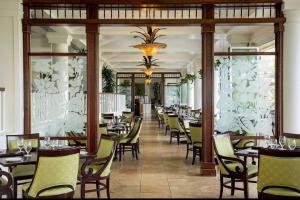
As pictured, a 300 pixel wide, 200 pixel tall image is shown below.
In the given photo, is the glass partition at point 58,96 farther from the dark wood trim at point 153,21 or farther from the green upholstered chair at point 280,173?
the green upholstered chair at point 280,173

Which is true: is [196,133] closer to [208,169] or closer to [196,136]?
[196,136]

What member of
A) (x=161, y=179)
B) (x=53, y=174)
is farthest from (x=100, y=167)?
(x=161, y=179)

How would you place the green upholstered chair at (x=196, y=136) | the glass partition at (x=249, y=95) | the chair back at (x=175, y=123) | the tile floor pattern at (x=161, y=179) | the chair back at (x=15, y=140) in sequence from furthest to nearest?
1. the chair back at (x=175, y=123)
2. the green upholstered chair at (x=196, y=136)
3. the glass partition at (x=249, y=95)
4. the tile floor pattern at (x=161, y=179)
5. the chair back at (x=15, y=140)

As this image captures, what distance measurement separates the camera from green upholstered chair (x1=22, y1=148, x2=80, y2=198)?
3824 mm

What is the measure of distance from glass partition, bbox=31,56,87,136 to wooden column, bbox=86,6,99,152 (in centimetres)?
17

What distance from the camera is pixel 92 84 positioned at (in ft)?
22.3

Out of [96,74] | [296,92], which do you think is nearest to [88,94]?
[96,74]

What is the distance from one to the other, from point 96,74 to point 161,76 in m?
22.5

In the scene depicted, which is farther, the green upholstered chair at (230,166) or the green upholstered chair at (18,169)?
the green upholstered chair at (230,166)

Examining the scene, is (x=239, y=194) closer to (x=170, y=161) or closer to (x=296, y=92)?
(x=296, y=92)

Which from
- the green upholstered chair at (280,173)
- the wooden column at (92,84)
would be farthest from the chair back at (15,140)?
the green upholstered chair at (280,173)

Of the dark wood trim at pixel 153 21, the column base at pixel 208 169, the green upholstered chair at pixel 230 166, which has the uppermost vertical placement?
the dark wood trim at pixel 153 21

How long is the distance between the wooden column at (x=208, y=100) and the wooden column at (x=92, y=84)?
1.98 m

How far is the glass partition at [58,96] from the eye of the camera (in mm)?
6891
